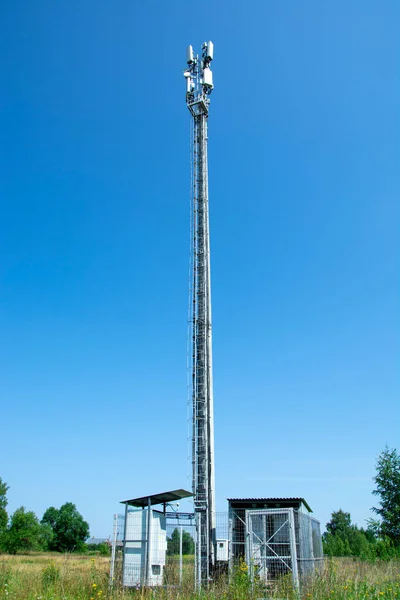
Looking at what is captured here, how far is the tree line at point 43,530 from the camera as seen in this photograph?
54.2 metres

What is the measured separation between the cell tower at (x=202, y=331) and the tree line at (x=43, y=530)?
89.1ft

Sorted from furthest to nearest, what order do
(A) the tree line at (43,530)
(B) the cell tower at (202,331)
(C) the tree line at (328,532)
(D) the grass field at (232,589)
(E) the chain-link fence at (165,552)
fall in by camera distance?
(A) the tree line at (43,530)
(C) the tree line at (328,532)
(B) the cell tower at (202,331)
(E) the chain-link fence at (165,552)
(D) the grass field at (232,589)

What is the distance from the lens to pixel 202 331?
2458cm

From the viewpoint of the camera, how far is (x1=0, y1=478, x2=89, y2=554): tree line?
54.2m

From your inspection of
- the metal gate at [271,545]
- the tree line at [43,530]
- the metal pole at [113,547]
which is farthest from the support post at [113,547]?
the tree line at [43,530]

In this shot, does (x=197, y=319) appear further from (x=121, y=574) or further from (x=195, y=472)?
(x=121, y=574)

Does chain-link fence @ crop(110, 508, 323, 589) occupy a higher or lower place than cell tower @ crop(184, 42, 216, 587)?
lower

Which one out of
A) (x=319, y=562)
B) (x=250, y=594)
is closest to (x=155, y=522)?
(x=250, y=594)

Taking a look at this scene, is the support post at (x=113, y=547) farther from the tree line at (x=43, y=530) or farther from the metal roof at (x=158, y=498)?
the tree line at (x=43, y=530)

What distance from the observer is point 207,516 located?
70.5ft

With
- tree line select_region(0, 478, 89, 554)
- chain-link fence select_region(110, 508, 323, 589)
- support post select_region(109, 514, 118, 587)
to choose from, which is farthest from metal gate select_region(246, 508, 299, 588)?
tree line select_region(0, 478, 89, 554)

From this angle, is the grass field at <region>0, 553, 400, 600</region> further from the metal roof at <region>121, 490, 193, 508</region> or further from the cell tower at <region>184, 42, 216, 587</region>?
the cell tower at <region>184, 42, 216, 587</region>

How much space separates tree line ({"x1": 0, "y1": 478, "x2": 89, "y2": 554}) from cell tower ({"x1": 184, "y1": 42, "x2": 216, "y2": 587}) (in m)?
27.2

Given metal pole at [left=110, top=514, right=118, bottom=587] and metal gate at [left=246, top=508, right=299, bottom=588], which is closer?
metal pole at [left=110, top=514, right=118, bottom=587]
